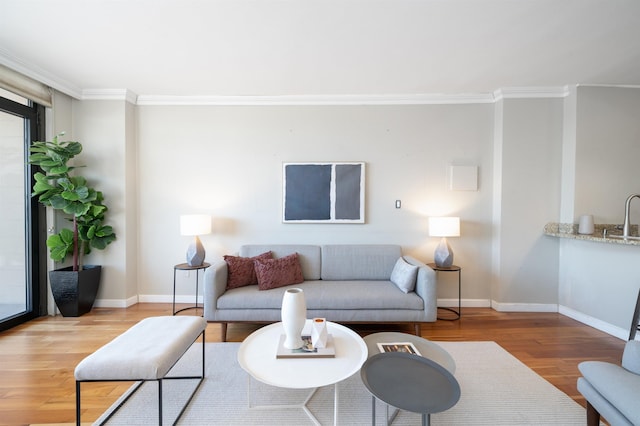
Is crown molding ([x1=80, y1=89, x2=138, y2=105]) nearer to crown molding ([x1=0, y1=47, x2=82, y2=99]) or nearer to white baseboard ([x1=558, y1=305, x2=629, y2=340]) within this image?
crown molding ([x1=0, y1=47, x2=82, y2=99])

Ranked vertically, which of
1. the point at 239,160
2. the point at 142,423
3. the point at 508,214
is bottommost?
the point at 142,423

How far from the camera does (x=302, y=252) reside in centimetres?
320

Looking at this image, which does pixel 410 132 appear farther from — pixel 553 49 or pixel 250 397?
pixel 250 397

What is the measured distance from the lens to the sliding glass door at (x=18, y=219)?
2824 mm

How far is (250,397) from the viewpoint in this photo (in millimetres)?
1834

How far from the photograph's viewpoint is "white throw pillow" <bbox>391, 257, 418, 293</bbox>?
104 inches

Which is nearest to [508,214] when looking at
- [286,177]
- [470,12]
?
[470,12]

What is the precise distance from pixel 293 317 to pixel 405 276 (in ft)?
4.69

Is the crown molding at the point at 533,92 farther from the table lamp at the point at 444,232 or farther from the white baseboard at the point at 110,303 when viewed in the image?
the white baseboard at the point at 110,303

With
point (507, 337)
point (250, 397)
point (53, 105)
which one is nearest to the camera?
point (250, 397)

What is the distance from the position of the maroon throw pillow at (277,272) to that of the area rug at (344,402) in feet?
2.64

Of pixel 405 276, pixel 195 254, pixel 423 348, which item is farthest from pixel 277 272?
pixel 423 348

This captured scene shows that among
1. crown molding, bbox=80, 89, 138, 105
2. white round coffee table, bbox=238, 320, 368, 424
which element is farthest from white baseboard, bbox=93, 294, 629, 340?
crown molding, bbox=80, 89, 138, 105

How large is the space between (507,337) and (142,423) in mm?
3026
